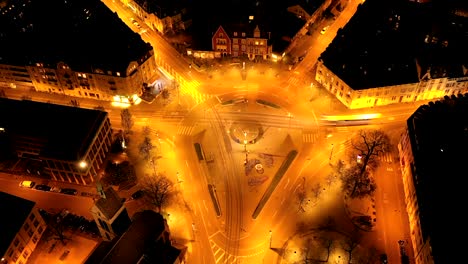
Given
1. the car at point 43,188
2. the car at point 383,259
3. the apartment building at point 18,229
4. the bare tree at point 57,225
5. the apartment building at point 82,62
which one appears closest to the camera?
the apartment building at point 18,229

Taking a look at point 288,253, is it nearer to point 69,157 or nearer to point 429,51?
point 69,157

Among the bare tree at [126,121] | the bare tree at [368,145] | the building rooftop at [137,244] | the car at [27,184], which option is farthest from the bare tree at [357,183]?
the car at [27,184]

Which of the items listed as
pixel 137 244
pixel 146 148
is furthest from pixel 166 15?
pixel 137 244

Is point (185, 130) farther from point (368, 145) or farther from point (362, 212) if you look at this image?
point (362, 212)

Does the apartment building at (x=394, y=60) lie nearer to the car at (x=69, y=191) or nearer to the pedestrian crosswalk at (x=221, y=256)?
the pedestrian crosswalk at (x=221, y=256)

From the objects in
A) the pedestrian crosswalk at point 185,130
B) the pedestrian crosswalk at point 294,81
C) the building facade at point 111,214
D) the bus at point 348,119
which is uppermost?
the pedestrian crosswalk at point 294,81

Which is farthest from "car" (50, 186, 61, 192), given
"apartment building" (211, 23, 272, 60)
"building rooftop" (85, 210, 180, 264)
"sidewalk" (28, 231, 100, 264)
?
"apartment building" (211, 23, 272, 60)
